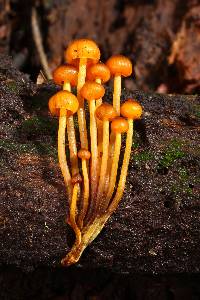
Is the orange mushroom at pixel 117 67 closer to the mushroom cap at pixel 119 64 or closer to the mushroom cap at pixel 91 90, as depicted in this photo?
the mushroom cap at pixel 119 64

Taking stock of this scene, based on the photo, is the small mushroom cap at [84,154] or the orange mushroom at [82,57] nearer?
the small mushroom cap at [84,154]

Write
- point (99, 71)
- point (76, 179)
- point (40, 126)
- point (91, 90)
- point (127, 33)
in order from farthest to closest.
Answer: point (127, 33), point (40, 126), point (99, 71), point (91, 90), point (76, 179)

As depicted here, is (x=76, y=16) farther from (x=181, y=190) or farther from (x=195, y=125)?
(x=181, y=190)

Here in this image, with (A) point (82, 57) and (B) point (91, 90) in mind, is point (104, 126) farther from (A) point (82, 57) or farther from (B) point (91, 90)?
(A) point (82, 57)

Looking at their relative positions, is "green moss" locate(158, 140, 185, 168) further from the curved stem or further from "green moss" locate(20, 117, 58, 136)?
"green moss" locate(20, 117, 58, 136)

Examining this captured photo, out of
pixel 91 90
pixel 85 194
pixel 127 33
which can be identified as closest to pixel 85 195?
pixel 85 194

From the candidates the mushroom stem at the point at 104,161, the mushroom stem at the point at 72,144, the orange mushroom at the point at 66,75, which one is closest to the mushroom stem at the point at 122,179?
the mushroom stem at the point at 104,161

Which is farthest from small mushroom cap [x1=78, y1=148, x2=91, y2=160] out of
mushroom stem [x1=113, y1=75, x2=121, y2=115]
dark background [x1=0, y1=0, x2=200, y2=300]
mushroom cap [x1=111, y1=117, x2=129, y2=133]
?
dark background [x1=0, y1=0, x2=200, y2=300]
